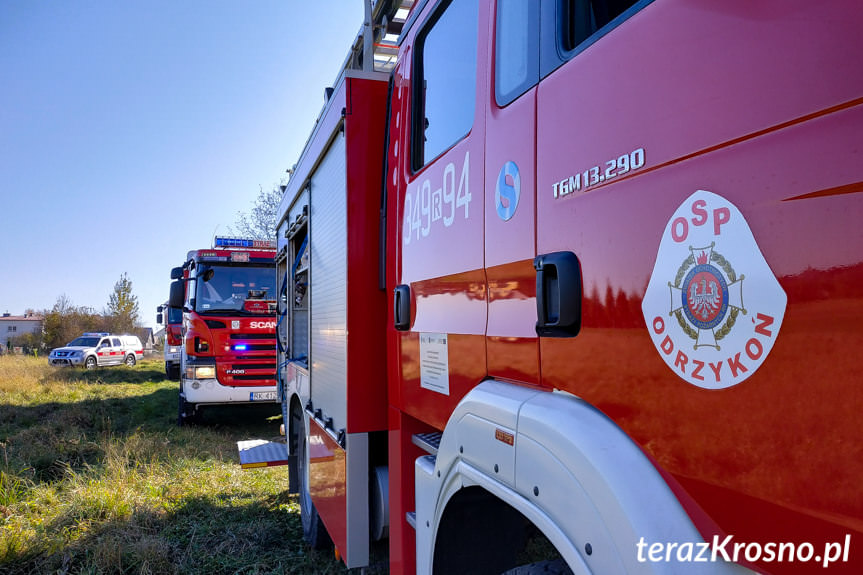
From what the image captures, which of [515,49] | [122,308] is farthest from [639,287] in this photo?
[122,308]

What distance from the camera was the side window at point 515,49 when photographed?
145 centimetres

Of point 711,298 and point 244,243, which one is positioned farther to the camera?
point 244,243

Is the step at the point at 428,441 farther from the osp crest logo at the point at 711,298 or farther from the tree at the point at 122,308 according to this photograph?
the tree at the point at 122,308

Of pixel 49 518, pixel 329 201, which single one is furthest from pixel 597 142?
pixel 49 518

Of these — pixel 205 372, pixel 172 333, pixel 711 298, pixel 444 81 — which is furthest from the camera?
pixel 172 333

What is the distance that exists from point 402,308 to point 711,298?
1.43m

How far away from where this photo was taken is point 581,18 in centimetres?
135

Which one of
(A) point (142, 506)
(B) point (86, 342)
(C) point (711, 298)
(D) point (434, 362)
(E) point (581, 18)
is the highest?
(E) point (581, 18)

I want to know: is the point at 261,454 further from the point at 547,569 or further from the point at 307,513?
the point at 547,569

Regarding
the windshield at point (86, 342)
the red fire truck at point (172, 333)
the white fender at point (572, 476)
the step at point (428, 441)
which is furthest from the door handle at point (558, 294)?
the windshield at point (86, 342)

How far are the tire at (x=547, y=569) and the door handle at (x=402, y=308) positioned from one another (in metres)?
0.96

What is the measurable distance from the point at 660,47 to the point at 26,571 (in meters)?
4.96

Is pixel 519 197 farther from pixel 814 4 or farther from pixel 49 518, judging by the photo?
pixel 49 518

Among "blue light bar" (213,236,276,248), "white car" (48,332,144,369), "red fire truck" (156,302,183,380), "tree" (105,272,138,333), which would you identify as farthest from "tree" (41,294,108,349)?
"blue light bar" (213,236,276,248)
